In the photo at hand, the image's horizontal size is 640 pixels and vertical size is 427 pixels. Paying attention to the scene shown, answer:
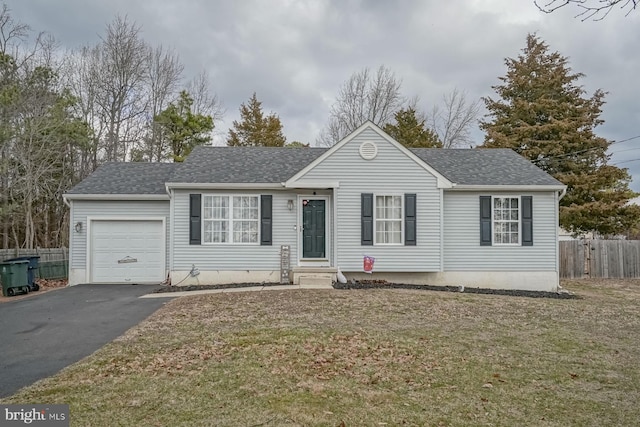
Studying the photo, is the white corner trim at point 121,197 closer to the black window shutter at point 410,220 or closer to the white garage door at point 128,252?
the white garage door at point 128,252

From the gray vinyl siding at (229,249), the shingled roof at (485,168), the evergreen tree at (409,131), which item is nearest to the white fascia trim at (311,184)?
the gray vinyl siding at (229,249)

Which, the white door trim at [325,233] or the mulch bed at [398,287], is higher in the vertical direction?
the white door trim at [325,233]

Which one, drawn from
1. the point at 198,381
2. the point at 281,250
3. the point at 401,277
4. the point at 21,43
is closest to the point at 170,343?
the point at 198,381

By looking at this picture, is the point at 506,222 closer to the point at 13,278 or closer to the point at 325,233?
the point at 325,233

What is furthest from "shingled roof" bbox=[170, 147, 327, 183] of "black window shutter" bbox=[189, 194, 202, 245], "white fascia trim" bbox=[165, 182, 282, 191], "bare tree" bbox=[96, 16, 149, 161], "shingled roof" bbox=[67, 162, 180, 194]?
"bare tree" bbox=[96, 16, 149, 161]

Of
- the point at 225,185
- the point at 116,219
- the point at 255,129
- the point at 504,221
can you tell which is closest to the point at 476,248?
the point at 504,221

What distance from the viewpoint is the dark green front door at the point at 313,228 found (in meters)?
12.5

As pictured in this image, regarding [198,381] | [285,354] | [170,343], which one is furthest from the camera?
[170,343]

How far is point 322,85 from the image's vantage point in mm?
27094

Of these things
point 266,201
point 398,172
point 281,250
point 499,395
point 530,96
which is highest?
point 530,96

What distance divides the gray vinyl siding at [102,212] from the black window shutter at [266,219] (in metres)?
3.29

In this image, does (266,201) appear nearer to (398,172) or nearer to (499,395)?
(398,172)

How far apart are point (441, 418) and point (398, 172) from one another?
30.0 ft

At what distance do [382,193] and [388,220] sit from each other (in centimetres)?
82
